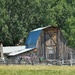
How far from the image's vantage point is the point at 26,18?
68.1m

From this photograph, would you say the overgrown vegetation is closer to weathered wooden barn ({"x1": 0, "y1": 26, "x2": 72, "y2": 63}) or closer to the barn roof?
the barn roof

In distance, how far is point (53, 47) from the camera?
58156mm

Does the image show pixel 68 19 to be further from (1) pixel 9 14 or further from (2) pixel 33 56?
(2) pixel 33 56

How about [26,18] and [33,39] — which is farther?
[26,18]

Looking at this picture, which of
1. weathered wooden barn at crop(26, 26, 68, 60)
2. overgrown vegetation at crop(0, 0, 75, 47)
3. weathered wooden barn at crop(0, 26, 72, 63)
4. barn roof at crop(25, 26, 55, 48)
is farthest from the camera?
overgrown vegetation at crop(0, 0, 75, 47)

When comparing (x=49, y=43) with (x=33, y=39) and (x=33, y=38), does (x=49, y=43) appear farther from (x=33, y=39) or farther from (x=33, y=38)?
(x=33, y=38)

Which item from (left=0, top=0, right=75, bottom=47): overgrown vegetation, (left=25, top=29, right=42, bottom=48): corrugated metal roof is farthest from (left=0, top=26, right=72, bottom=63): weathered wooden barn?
(left=0, top=0, right=75, bottom=47): overgrown vegetation

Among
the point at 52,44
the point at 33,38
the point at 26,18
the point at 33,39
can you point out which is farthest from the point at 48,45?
the point at 26,18

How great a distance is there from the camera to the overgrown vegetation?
65.4m

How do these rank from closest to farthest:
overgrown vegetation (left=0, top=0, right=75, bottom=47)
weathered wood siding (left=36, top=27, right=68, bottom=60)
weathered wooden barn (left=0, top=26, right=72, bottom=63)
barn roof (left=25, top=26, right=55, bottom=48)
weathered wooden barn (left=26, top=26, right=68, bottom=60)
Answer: weathered wooden barn (left=0, top=26, right=72, bottom=63), weathered wooden barn (left=26, top=26, right=68, bottom=60), weathered wood siding (left=36, top=27, right=68, bottom=60), barn roof (left=25, top=26, right=55, bottom=48), overgrown vegetation (left=0, top=0, right=75, bottom=47)

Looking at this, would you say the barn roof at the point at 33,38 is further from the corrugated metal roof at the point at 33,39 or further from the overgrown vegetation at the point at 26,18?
the overgrown vegetation at the point at 26,18

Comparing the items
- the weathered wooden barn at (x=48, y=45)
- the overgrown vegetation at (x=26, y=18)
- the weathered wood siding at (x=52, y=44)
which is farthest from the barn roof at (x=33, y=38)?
the overgrown vegetation at (x=26, y=18)

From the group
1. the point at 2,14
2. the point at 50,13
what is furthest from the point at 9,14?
the point at 50,13

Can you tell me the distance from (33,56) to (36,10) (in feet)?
55.8
